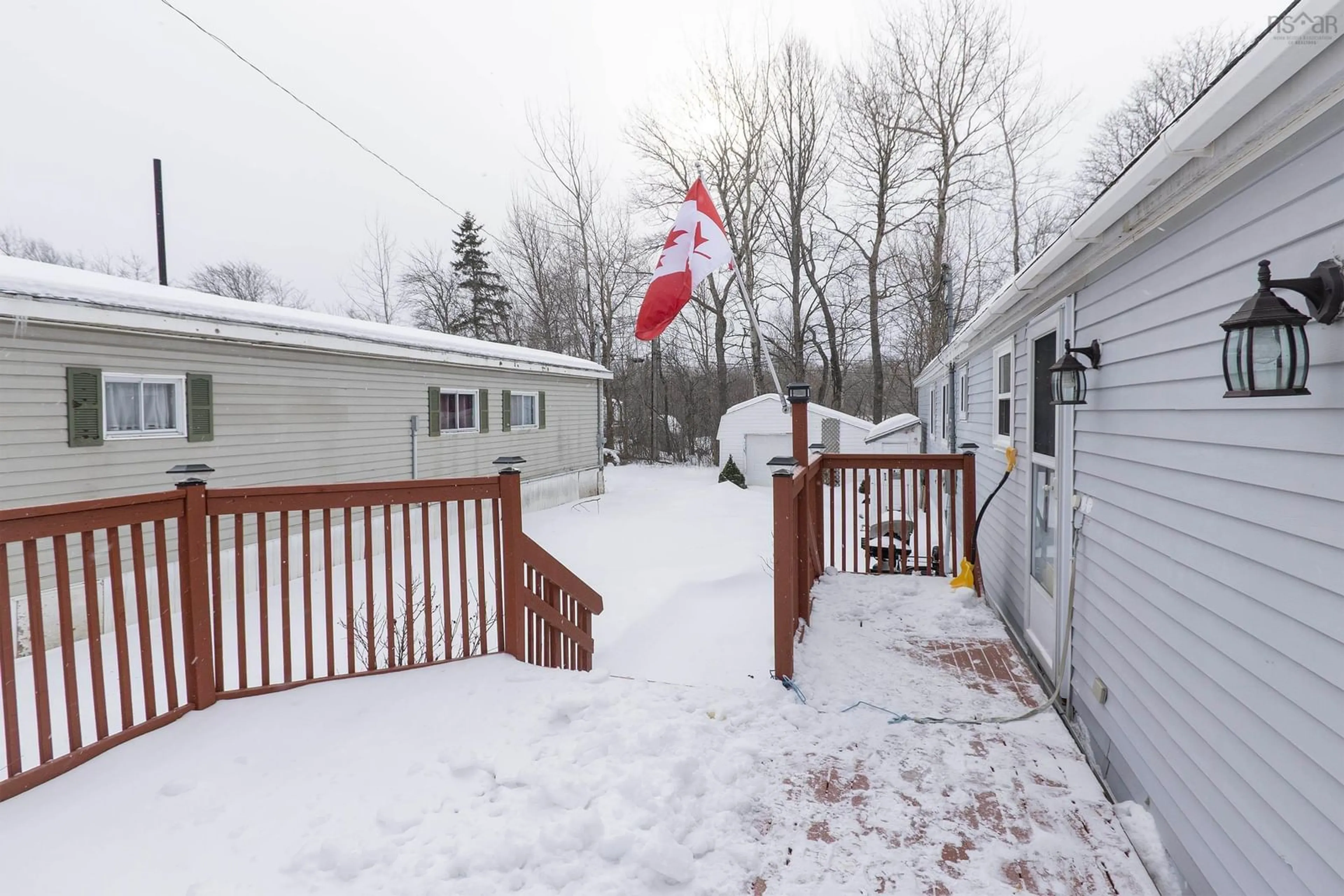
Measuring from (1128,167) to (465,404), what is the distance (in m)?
10.1

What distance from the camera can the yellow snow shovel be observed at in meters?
4.78

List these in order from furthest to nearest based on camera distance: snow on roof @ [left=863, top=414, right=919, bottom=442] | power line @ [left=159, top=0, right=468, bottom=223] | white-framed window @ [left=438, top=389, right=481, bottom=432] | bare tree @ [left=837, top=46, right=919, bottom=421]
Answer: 1. bare tree @ [left=837, top=46, right=919, bottom=421]
2. snow on roof @ [left=863, top=414, right=919, bottom=442]
3. white-framed window @ [left=438, top=389, right=481, bottom=432]
4. power line @ [left=159, top=0, right=468, bottom=223]

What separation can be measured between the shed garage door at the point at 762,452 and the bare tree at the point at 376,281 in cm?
1780

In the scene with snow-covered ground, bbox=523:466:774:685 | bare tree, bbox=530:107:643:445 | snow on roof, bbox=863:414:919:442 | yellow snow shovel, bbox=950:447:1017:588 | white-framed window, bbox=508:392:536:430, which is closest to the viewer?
snow-covered ground, bbox=523:466:774:685

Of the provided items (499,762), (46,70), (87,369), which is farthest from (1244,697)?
(46,70)

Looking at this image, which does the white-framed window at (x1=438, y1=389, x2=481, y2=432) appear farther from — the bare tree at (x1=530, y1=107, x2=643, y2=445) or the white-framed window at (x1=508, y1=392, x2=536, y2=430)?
the bare tree at (x1=530, y1=107, x2=643, y2=445)

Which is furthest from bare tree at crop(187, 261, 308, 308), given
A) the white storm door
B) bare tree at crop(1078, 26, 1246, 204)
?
the white storm door

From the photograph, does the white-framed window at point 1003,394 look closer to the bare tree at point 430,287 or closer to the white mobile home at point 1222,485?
the white mobile home at point 1222,485

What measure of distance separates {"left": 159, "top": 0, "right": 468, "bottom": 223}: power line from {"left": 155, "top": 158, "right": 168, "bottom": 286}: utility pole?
7454mm

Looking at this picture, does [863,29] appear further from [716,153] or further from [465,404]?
[465,404]

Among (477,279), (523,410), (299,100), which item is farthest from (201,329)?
(477,279)

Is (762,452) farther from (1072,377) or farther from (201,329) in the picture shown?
(1072,377)

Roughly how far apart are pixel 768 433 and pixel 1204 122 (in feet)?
47.8

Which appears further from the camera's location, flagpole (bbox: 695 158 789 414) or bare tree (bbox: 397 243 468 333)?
bare tree (bbox: 397 243 468 333)
